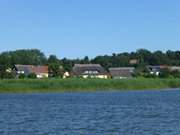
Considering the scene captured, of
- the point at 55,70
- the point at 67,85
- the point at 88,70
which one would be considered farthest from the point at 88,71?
the point at 67,85

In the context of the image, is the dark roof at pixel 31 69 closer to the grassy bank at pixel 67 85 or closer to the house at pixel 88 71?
the house at pixel 88 71

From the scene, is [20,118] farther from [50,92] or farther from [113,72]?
[113,72]

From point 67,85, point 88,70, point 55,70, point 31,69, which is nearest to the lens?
point 67,85

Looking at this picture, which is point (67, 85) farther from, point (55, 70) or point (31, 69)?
point (31, 69)

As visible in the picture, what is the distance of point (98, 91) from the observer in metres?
78.2

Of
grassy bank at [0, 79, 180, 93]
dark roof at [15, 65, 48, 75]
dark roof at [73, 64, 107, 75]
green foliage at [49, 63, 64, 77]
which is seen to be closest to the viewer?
grassy bank at [0, 79, 180, 93]

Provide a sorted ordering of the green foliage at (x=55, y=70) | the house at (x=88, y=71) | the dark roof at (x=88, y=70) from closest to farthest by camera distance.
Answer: the green foliage at (x=55, y=70), the house at (x=88, y=71), the dark roof at (x=88, y=70)

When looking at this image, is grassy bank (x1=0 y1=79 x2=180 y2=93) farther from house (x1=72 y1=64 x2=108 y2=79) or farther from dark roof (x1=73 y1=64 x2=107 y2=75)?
dark roof (x1=73 y1=64 x2=107 y2=75)

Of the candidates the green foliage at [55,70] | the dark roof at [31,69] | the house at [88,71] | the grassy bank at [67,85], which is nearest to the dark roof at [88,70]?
the house at [88,71]

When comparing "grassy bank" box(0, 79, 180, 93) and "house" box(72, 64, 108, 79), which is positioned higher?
"house" box(72, 64, 108, 79)

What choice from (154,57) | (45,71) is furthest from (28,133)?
(154,57)

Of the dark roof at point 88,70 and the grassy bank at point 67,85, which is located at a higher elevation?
the dark roof at point 88,70

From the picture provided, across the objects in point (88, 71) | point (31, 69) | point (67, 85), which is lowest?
point (67, 85)

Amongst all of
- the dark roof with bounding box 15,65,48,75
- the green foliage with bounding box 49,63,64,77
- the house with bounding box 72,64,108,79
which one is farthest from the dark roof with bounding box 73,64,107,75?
the green foliage with bounding box 49,63,64,77
